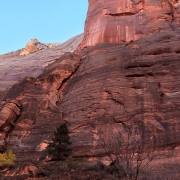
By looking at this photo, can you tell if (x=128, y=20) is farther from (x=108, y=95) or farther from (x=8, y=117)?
(x=8, y=117)

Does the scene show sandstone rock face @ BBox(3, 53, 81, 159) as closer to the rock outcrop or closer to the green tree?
the green tree

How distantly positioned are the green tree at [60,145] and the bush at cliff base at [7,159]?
2.71 m

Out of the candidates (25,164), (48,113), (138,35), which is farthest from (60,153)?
(138,35)

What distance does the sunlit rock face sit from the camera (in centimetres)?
3897

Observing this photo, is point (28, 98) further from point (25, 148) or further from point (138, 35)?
point (138, 35)

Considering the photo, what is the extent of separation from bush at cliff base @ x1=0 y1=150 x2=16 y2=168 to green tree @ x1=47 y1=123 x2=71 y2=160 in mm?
2712

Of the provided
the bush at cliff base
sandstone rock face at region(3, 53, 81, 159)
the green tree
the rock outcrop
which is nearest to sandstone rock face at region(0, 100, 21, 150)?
sandstone rock face at region(3, 53, 81, 159)

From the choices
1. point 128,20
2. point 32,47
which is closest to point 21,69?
point 128,20

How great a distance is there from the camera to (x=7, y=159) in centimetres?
2570

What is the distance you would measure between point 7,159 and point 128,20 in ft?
73.2

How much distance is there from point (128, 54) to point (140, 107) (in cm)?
770

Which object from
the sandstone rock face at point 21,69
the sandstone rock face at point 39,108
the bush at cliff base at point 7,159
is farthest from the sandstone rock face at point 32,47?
the bush at cliff base at point 7,159

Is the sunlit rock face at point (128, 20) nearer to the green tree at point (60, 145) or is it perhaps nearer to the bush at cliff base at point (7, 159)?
the green tree at point (60, 145)

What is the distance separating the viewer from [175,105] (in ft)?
82.4
